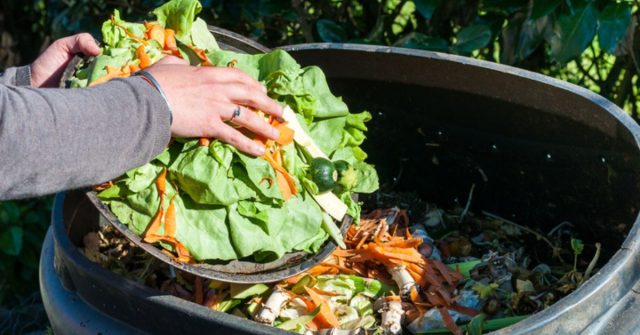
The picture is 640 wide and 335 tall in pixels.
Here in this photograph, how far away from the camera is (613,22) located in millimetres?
2945

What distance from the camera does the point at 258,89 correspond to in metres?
1.89

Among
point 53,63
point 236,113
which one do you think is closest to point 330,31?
point 53,63

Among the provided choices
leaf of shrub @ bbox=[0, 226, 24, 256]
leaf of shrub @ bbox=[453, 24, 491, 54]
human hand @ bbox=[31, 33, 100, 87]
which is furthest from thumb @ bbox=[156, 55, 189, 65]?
leaf of shrub @ bbox=[0, 226, 24, 256]

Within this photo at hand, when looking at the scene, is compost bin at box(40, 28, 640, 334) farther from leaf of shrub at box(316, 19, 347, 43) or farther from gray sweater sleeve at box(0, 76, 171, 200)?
leaf of shrub at box(316, 19, 347, 43)

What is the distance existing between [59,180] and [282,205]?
0.60 m

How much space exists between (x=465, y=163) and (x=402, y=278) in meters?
0.52

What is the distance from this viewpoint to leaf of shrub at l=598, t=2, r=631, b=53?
2924 mm

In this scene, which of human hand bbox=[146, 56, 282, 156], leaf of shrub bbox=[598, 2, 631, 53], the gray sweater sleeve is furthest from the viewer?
leaf of shrub bbox=[598, 2, 631, 53]

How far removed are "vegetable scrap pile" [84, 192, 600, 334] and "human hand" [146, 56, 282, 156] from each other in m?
0.54

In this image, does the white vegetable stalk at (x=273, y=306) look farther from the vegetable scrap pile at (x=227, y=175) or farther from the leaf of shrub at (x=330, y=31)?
the leaf of shrub at (x=330, y=31)

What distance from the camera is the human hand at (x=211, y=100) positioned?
5.83ft

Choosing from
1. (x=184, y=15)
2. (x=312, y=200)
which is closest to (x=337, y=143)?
(x=312, y=200)

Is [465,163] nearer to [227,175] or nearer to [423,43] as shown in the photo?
[423,43]

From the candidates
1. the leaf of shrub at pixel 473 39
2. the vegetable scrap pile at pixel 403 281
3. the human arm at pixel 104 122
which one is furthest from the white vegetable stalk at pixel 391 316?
the leaf of shrub at pixel 473 39
